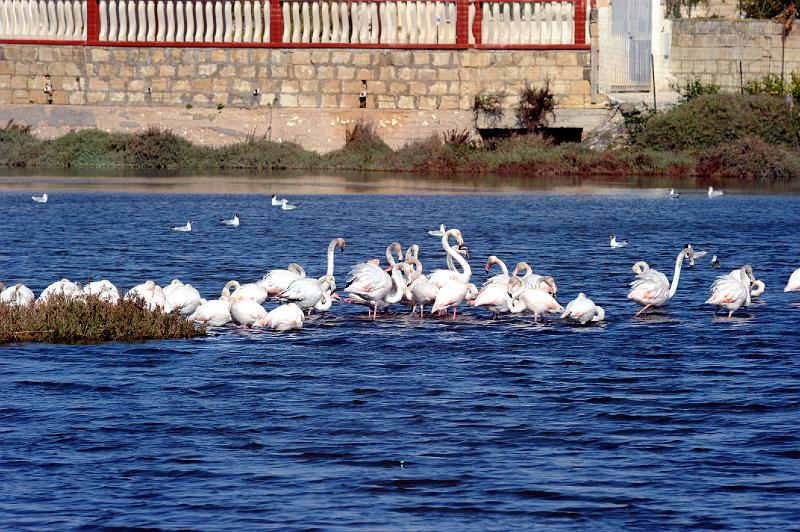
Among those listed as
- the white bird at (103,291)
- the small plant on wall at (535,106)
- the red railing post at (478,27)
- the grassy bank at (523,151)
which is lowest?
the white bird at (103,291)

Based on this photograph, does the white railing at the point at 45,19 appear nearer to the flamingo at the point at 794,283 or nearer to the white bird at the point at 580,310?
the flamingo at the point at 794,283

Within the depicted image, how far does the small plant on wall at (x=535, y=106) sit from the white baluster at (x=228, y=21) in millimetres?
8301

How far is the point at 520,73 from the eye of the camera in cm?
4084

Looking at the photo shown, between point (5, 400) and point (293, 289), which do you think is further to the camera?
point (293, 289)

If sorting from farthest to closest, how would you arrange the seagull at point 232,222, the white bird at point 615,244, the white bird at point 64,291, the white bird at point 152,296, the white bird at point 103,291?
the seagull at point 232,222 < the white bird at point 615,244 < the white bird at point 152,296 < the white bird at point 103,291 < the white bird at point 64,291

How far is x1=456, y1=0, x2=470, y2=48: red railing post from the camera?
40875mm

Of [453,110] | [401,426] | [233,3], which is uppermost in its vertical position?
[233,3]

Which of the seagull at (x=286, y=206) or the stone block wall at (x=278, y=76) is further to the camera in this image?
the stone block wall at (x=278, y=76)

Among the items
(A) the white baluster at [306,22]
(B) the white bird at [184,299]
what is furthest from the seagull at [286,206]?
(B) the white bird at [184,299]

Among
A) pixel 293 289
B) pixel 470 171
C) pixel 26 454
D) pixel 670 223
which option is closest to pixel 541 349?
pixel 293 289

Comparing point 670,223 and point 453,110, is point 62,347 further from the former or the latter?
point 453,110

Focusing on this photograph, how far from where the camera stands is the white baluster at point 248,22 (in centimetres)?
4200

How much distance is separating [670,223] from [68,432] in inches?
747

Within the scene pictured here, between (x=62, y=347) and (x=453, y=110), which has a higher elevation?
(x=453, y=110)
